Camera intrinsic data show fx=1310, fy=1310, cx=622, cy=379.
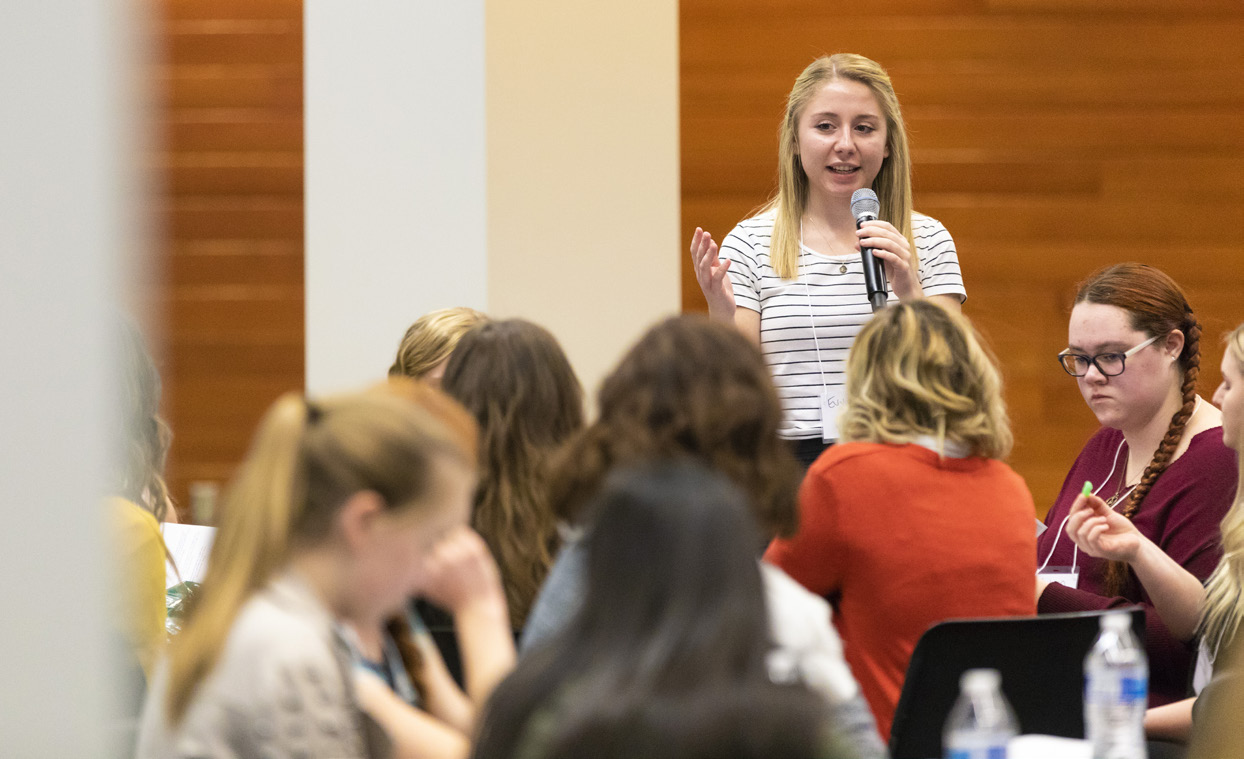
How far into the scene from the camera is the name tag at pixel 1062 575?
2469mm

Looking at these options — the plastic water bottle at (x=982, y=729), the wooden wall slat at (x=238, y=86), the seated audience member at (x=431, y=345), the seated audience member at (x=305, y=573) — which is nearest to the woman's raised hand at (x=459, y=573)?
the seated audience member at (x=305, y=573)

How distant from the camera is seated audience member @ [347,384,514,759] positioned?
1395 mm

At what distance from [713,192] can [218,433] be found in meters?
1.97

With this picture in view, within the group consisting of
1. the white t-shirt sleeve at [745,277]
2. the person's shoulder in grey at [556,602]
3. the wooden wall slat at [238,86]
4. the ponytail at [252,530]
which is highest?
the wooden wall slat at [238,86]

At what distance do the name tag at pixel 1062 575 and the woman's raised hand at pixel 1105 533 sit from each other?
0.22m

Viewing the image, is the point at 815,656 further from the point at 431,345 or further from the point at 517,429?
the point at 431,345

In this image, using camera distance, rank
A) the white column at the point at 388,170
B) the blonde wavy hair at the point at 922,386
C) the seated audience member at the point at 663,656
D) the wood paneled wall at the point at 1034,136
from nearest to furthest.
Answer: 1. the seated audience member at the point at 663,656
2. the blonde wavy hair at the point at 922,386
3. the white column at the point at 388,170
4. the wood paneled wall at the point at 1034,136

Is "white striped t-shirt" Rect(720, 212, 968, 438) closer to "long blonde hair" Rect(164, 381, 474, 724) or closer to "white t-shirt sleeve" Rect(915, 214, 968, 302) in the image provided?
"white t-shirt sleeve" Rect(915, 214, 968, 302)

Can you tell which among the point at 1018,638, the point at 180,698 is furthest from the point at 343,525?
A: the point at 1018,638

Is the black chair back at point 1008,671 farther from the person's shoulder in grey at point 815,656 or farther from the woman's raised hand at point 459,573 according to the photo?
the woman's raised hand at point 459,573

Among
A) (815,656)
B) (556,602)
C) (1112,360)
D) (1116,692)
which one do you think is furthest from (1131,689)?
(1112,360)

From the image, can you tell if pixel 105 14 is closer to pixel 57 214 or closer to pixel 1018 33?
pixel 57 214

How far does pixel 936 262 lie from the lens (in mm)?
2898

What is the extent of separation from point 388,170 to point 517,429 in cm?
207
